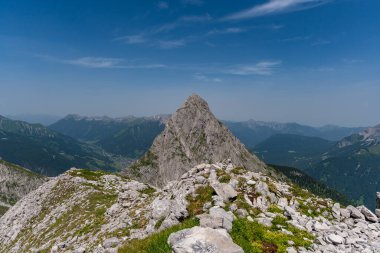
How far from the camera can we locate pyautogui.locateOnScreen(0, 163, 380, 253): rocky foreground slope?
16.8 meters

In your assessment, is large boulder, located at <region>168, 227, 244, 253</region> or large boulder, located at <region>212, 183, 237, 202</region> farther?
large boulder, located at <region>212, 183, 237, 202</region>

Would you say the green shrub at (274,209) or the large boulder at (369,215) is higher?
the green shrub at (274,209)

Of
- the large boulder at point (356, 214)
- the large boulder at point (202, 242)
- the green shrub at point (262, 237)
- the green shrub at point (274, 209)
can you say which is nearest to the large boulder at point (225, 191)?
the green shrub at point (274, 209)

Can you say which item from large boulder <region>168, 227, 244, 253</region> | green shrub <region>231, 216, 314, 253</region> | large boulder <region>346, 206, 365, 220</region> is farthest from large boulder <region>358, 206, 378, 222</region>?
large boulder <region>168, 227, 244, 253</region>

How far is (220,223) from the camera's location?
1770 cm

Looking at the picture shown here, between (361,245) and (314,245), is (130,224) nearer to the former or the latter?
(314,245)

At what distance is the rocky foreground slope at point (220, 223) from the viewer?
16.8 m

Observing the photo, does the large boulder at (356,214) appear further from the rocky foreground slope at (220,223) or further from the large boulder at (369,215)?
the large boulder at (369,215)

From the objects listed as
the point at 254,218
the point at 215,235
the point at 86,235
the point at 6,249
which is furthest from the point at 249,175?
the point at 6,249

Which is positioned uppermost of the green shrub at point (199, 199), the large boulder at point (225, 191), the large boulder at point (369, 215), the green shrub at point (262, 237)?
the large boulder at point (225, 191)

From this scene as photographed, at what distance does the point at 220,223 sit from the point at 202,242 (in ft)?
11.1

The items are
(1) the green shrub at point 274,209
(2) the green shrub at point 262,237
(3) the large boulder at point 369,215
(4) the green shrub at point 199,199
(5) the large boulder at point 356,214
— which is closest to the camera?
(2) the green shrub at point 262,237

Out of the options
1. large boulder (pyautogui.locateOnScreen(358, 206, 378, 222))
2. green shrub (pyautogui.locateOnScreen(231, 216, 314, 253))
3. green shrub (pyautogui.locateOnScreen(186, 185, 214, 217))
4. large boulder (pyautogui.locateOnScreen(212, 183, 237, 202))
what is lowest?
large boulder (pyautogui.locateOnScreen(358, 206, 378, 222))

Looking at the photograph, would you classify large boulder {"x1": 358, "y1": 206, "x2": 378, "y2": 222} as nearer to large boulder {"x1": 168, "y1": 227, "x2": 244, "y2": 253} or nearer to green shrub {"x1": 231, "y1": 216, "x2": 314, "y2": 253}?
green shrub {"x1": 231, "y1": 216, "x2": 314, "y2": 253}
